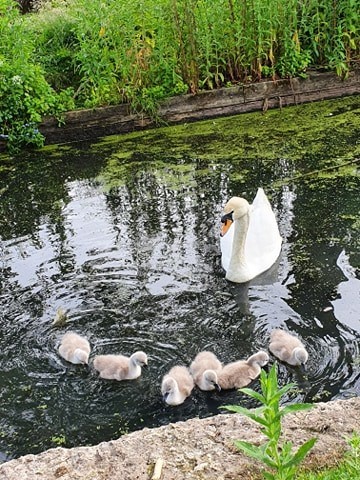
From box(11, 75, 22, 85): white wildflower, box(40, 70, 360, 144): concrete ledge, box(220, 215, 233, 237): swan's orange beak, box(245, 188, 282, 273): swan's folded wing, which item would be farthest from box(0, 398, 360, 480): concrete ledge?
box(40, 70, 360, 144): concrete ledge

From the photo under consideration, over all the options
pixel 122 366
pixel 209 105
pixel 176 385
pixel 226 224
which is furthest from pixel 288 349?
pixel 209 105

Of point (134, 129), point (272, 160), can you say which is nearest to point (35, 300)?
point (272, 160)

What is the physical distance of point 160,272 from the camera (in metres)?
5.96

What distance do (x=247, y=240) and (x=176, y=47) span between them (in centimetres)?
551

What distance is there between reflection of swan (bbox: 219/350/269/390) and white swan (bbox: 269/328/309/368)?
14 centimetres

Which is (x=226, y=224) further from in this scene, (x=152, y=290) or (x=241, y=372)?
(x=241, y=372)

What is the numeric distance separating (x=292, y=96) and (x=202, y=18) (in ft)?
6.23

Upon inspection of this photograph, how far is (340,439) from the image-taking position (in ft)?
10.4

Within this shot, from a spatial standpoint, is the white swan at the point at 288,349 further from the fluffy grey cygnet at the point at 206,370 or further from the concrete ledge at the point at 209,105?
the concrete ledge at the point at 209,105

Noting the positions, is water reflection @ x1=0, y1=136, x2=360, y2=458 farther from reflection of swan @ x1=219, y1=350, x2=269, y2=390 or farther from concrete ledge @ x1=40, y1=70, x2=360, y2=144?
concrete ledge @ x1=40, y1=70, x2=360, y2=144

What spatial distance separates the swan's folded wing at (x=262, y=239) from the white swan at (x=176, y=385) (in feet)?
5.68

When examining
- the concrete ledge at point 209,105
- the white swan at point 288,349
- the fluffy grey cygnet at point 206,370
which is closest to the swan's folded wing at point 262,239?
the white swan at point 288,349

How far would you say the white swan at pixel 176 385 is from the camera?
13.7ft

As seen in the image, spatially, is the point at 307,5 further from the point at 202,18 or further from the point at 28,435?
the point at 28,435
